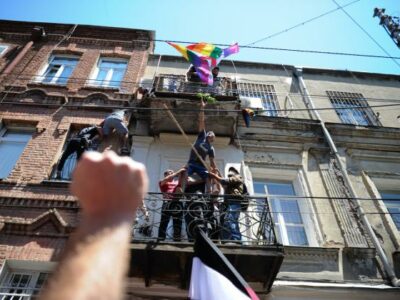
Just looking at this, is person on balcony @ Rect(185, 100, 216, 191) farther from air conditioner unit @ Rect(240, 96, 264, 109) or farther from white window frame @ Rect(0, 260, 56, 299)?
air conditioner unit @ Rect(240, 96, 264, 109)

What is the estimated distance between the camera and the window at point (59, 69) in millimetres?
11312

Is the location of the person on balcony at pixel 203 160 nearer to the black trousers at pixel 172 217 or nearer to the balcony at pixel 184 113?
the black trousers at pixel 172 217

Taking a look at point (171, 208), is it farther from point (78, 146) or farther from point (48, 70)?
point (48, 70)

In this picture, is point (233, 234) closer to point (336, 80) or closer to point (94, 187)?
point (94, 187)

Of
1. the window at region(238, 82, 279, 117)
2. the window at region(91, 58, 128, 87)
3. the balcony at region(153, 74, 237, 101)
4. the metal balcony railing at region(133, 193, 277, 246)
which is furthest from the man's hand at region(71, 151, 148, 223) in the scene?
the window at region(238, 82, 279, 117)

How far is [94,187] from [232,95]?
9.48 m

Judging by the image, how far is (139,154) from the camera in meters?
8.93

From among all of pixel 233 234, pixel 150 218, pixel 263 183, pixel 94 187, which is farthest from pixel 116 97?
pixel 94 187

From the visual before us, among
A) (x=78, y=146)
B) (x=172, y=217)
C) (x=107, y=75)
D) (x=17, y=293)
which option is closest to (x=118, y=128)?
(x=78, y=146)

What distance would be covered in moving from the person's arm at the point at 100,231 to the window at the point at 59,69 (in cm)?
1118

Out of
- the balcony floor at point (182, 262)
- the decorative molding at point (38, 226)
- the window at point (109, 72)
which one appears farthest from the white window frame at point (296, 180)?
the window at point (109, 72)

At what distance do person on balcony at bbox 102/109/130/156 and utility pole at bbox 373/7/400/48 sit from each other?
1046 cm

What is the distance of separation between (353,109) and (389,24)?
3.58 m

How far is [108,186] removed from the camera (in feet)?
3.72
